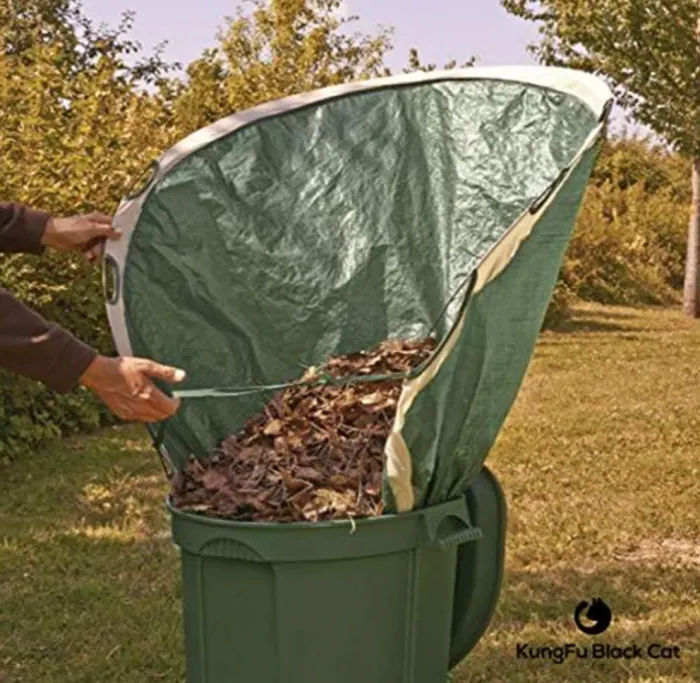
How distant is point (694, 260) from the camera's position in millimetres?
15070

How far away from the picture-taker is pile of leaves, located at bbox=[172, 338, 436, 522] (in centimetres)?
274

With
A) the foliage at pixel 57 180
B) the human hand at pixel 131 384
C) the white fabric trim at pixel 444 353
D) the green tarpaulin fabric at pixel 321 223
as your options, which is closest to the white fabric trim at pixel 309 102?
the green tarpaulin fabric at pixel 321 223

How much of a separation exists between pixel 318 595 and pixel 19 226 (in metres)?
1.19

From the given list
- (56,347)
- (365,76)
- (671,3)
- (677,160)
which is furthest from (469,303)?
(677,160)

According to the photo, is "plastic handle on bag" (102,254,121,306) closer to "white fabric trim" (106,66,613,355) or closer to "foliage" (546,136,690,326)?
"white fabric trim" (106,66,613,355)

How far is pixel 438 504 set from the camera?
2744 millimetres

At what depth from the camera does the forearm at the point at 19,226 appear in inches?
122

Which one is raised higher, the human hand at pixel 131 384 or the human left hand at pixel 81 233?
the human left hand at pixel 81 233

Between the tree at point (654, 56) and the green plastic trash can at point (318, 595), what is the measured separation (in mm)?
12362

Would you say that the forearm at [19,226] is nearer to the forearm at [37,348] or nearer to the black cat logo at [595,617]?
the forearm at [37,348]

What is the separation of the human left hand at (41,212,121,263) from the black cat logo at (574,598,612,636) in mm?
2118

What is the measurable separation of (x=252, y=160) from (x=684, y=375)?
24.1 feet

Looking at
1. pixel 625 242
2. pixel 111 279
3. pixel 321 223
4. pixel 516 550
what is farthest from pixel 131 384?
pixel 625 242

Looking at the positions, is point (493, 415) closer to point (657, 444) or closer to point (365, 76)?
point (657, 444)
